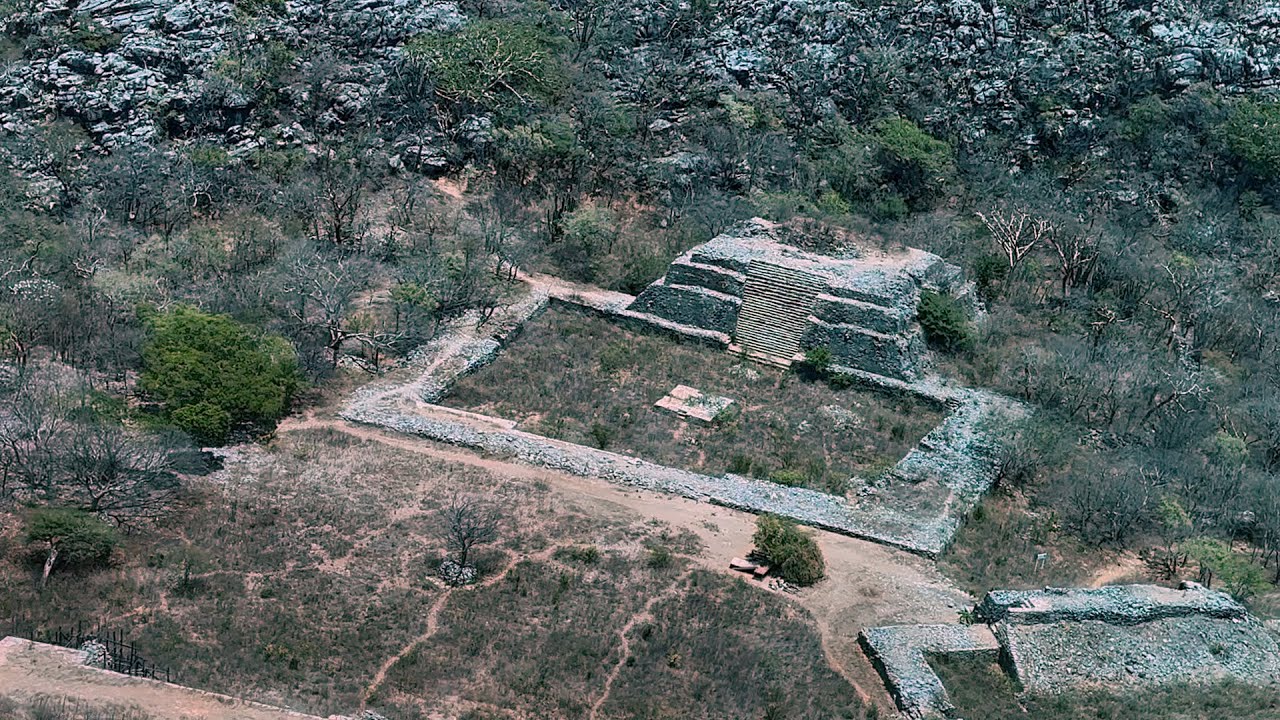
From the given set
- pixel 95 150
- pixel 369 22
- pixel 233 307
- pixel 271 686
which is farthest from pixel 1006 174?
pixel 271 686

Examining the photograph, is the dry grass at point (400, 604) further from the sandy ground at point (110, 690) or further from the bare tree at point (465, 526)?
the sandy ground at point (110, 690)

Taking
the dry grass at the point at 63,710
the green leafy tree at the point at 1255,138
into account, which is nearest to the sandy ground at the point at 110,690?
the dry grass at the point at 63,710

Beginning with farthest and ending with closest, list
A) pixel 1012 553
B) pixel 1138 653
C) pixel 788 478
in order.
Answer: pixel 788 478, pixel 1012 553, pixel 1138 653

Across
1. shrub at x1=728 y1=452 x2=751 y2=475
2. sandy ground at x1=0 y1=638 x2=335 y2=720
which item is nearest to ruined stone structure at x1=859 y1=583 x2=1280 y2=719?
shrub at x1=728 y1=452 x2=751 y2=475

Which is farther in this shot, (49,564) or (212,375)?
(212,375)

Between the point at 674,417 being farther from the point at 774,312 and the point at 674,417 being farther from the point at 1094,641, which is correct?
the point at 1094,641

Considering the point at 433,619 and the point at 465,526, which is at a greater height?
the point at 465,526

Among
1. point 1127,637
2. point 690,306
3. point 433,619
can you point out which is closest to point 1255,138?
point 690,306
